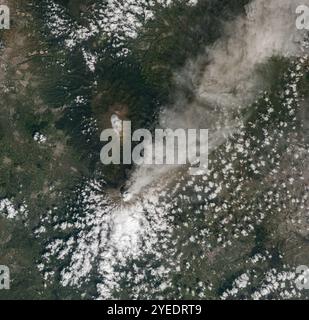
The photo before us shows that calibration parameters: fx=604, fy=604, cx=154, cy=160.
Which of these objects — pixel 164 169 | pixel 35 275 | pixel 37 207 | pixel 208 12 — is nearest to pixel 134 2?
pixel 208 12

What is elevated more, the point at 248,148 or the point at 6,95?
the point at 6,95

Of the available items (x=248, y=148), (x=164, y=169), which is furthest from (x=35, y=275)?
(x=248, y=148)

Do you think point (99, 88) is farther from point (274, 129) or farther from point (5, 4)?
point (274, 129)

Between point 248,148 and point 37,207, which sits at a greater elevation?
point 248,148

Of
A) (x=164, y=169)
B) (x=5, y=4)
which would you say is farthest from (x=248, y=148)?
(x=5, y=4)

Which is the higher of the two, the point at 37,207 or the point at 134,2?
the point at 134,2
